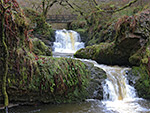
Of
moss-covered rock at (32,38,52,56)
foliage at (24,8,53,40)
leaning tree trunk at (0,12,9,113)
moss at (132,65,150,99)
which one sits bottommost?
Result: moss at (132,65,150,99)

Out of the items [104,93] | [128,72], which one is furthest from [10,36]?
[128,72]

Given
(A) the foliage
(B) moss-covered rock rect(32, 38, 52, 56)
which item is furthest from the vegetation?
(A) the foliage

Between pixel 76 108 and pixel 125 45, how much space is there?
4651 millimetres

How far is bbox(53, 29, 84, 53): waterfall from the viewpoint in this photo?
14859 mm

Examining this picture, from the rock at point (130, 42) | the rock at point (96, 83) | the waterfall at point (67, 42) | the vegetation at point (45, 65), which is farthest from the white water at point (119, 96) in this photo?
the waterfall at point (67, 42)

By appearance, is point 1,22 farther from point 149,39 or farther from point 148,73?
point 149,39

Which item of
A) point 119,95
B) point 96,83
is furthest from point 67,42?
point 119,95

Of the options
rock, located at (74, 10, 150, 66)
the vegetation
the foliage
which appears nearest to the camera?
the vegetation

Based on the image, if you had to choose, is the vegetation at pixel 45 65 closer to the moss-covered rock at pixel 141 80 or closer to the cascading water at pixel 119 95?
the moss-covered rock at pixel 141 80

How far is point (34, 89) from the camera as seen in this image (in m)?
4.45

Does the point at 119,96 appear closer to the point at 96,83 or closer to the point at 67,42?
the point at 96,83

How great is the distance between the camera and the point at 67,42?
15.7 m

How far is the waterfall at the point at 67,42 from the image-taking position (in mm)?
14859

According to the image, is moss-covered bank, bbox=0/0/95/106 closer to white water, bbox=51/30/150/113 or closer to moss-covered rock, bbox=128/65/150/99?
white water, bbox=51/30/150/113
